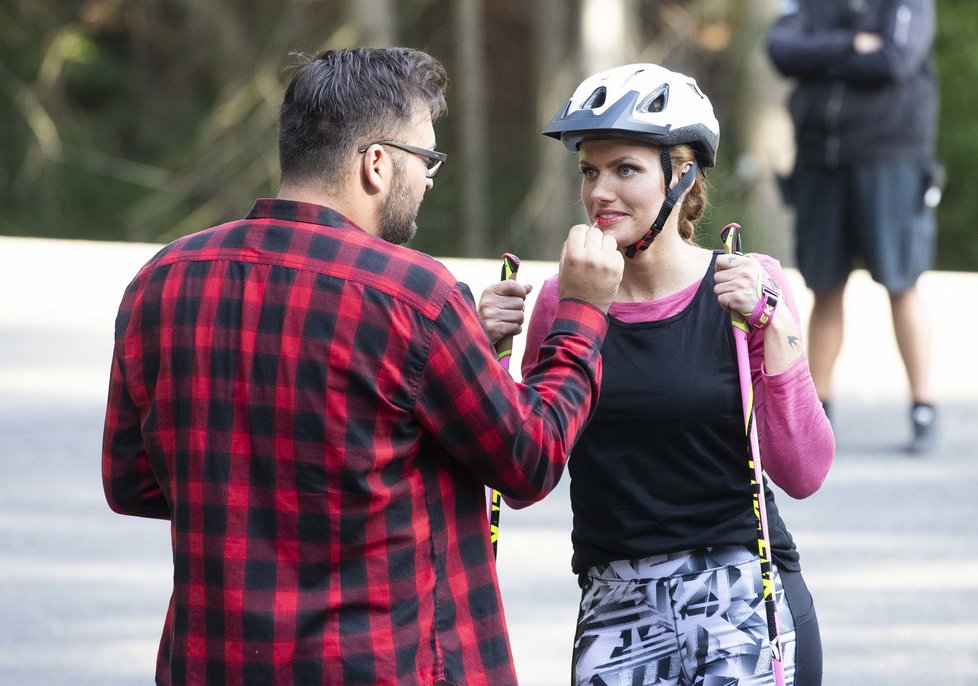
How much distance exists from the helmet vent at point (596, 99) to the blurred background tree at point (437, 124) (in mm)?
13637

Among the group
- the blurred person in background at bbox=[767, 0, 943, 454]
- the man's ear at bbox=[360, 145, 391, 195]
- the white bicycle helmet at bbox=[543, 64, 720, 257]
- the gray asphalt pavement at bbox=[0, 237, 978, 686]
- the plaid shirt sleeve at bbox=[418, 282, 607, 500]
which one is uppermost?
the blurred person in background at bbox=[767, 0, 943, 454]

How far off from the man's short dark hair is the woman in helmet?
64cm

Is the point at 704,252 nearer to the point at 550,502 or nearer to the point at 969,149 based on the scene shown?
the point at 550,502

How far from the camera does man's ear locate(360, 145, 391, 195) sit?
8.71ft

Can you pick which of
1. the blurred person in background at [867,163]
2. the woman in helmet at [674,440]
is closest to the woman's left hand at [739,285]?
the woman in helmet at [674,440]

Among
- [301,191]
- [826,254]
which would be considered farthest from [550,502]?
[301,191]

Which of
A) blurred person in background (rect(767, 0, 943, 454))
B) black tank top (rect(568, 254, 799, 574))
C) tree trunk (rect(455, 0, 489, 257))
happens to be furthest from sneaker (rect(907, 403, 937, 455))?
tree trunk (rect(455, 0, 489, 257))

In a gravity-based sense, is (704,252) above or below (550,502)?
above

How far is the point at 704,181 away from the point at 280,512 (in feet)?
4.89

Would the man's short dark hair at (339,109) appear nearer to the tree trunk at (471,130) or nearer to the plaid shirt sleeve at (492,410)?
the plaid shirt sleeve at (492,410)

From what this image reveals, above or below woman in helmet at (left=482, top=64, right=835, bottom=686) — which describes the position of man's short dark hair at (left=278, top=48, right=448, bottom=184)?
above

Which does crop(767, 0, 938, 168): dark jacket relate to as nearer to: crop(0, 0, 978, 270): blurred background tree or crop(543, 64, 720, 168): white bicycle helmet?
crop(543, 64, 720, 168): white bicycle helmet

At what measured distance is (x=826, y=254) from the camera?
7.52 meters

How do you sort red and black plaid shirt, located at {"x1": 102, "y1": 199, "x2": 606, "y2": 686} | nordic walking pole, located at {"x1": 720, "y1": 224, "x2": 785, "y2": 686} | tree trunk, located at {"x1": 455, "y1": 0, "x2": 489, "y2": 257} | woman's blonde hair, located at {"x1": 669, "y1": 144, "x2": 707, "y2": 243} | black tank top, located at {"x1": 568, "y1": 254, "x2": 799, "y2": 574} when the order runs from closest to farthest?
red and black plaid shirt, located at {"x1": 102, "y1": 199, "x2": 606, "y2": 686} < nordic walking pole, located at {"x1": 720, "y1": 224, "x2": 785, "y2": 686} < black tank top, located at {"x1": 568, "y1": 254, "x2": 799, "y2": 574} < woman's blonde hair, located at {"x1": 669, "y1": 144, "x2": 707, "y2": 243} < tree trunk, located at {"x1": 455, "y1": 0, "x2": 489, "y2": 257}
